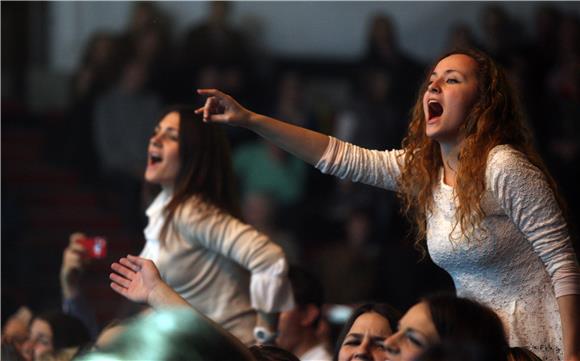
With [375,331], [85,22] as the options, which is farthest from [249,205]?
[375,331]

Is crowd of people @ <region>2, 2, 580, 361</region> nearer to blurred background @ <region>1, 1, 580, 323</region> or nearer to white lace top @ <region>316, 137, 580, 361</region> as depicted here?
white lace top @ <region>316, 137, 580, 361</region>

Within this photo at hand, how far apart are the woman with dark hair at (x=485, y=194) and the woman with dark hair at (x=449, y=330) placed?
46 cm

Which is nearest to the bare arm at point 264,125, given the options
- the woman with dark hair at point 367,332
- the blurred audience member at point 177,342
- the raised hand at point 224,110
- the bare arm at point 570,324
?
the raised hand at point 224,110

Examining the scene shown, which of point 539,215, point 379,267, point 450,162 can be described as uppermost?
point 450,162

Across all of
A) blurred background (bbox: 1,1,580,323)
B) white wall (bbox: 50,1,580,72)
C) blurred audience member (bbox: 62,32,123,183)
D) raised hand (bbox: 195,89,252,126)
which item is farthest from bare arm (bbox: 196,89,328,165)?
white wall (bbox: 50,1,580,72)

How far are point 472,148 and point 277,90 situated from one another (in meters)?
4.42

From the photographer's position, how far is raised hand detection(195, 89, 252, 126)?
9.96 feet

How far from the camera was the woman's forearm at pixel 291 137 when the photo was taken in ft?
10.1

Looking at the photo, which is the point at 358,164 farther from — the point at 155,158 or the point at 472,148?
the point at 155,158

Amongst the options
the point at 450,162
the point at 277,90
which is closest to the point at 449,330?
the point at 450,162

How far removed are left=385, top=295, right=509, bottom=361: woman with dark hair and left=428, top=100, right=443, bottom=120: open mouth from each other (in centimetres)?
73

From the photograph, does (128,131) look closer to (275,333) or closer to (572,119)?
(572,119)

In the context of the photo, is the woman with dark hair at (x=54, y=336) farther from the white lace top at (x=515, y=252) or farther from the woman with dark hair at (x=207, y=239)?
the white lace top at (x=515, y=252)

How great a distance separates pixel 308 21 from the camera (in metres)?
7.73
